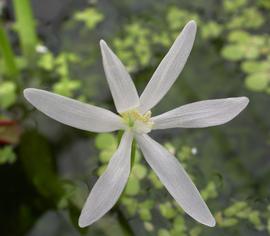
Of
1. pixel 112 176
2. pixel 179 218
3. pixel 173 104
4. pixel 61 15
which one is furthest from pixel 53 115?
pixel 61 15

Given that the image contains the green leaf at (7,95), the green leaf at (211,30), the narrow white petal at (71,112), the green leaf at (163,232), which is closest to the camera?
the narrow white petal at (71,112)

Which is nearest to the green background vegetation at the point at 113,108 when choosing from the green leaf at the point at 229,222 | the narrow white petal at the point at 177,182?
the green leaf at the point at 229,222

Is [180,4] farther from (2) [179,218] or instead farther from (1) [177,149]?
(2) [179,218]

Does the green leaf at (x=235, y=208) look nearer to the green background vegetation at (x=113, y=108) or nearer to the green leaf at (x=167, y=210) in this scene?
the green background vegetation at (x=113, y=108)

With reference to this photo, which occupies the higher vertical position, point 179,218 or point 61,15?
point 61,15

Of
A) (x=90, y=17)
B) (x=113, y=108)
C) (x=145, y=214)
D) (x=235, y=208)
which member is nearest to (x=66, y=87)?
(x=113, y=108)

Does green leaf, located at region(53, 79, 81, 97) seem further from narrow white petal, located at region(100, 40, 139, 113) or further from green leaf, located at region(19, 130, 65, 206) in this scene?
narrow white petal, located at region(100, 40, 139, 113)

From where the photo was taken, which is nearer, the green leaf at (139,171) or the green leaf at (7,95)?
the green leaf at (139,171)
